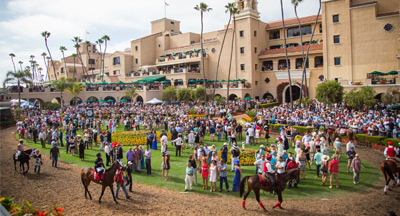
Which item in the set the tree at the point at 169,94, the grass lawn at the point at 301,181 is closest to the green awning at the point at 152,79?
the tree at the point at 169,94

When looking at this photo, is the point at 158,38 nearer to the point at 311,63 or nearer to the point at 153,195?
the point at 311,63

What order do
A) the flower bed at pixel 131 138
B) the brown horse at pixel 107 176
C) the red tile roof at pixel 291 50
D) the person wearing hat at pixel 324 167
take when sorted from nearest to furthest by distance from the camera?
the brown horse at pixel 107 176, the person wearing hat at pixel 324 167, the flower bed at pixel 131 138, the red tile roof at pixel 291 50

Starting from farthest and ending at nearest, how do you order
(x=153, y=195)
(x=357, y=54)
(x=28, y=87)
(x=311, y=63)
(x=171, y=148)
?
(x=28, y=87)
(x=311, y=63)
(x=357, y=54)
(x=171, y=148)
(x=153, y=195)

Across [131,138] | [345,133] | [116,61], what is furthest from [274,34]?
[131,138]

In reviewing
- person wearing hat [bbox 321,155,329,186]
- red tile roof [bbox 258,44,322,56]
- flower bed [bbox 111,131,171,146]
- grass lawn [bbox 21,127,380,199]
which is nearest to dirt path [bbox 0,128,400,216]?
grass lawn [bbox 21,127,380,199]

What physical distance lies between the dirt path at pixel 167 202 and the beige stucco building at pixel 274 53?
23.0 metres

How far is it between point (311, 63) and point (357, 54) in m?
6.69

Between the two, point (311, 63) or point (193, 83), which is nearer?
point (311, 63)

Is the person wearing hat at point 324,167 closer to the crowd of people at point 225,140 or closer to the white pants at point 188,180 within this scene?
the crowd of people at point 225,140

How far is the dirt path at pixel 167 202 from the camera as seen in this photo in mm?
9406

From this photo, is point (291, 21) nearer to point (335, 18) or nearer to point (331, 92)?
point (335, 18)

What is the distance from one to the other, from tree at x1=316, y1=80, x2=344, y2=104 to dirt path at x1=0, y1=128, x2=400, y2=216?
63.4ft

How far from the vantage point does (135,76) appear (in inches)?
2114

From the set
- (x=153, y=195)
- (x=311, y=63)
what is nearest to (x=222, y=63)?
(x=311, y=63)
